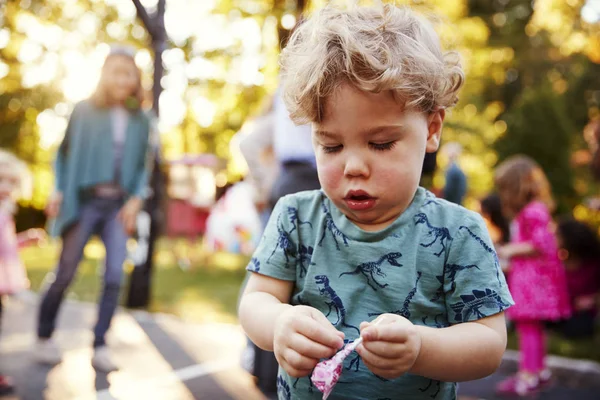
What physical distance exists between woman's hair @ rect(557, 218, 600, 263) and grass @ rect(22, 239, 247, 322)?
332 cm

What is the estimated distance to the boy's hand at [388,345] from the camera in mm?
1104

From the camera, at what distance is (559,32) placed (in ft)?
67.8

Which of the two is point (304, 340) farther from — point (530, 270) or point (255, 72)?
point (255, 72)

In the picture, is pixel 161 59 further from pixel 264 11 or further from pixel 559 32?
pixel 559 32

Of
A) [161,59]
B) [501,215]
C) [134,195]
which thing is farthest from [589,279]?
[161,59]

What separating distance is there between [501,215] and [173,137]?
1026 inches

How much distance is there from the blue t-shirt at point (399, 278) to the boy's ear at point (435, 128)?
0.16 m

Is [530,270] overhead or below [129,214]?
below

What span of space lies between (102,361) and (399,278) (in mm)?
2864

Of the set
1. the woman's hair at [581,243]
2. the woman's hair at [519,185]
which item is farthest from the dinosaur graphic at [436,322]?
the woman's hair at [581,243]

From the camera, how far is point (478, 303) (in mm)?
1303

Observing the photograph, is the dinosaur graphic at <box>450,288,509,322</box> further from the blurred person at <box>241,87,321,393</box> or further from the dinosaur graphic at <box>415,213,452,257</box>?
the blurred person at <box>241,87,321,393</box>

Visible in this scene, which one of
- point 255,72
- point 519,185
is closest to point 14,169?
point 519,185

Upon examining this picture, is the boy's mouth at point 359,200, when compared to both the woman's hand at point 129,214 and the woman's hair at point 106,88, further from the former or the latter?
the woman's hair at point 106,88
